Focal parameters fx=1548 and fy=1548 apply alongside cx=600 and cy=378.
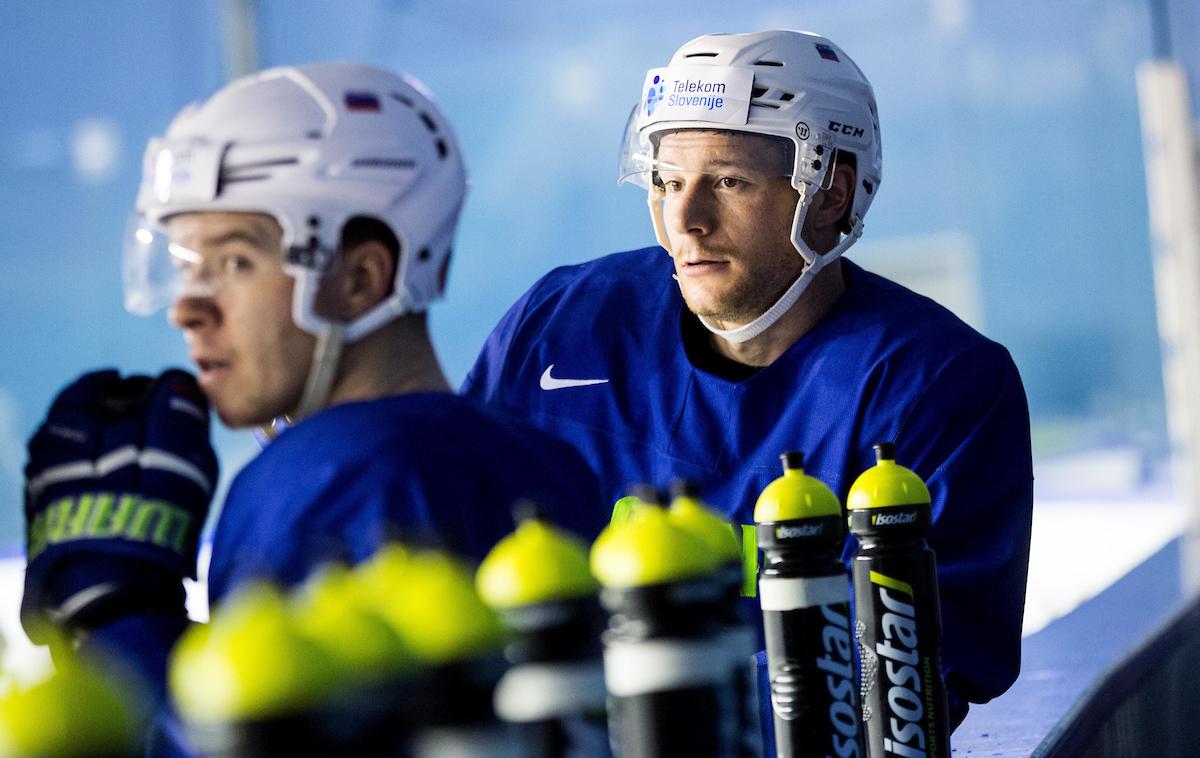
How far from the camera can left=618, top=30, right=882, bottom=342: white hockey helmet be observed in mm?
2500

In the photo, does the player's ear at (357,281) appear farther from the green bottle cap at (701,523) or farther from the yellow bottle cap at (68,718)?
the yellow bottle cap at (68,718)

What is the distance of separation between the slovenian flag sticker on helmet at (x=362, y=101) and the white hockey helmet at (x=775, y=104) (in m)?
1.10

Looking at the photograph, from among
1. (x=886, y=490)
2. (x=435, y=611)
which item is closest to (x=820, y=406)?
(x=886, y=490)

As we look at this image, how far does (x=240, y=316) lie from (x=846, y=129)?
142cm

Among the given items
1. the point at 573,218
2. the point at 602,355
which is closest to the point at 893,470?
the point at 602,355

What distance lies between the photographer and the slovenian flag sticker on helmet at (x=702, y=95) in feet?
8.15

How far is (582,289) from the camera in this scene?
2805mm

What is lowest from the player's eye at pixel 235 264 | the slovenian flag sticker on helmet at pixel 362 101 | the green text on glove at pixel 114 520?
the green text on glove at pixel 114 520

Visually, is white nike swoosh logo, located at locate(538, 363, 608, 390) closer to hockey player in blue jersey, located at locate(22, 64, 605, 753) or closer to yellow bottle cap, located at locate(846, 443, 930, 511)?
hockey player in blue jersey, located at locate(22, 64, 605, 753)

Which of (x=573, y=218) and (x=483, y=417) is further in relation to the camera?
(x=573, y=218)

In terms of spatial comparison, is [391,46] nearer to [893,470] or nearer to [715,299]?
[715,299]

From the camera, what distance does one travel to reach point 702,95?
2.51 metres

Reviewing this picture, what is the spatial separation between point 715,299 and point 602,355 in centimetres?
26

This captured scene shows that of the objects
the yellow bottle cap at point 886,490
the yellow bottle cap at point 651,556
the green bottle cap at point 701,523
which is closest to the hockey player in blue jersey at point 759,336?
the yellow bottle cap at point 886,490
